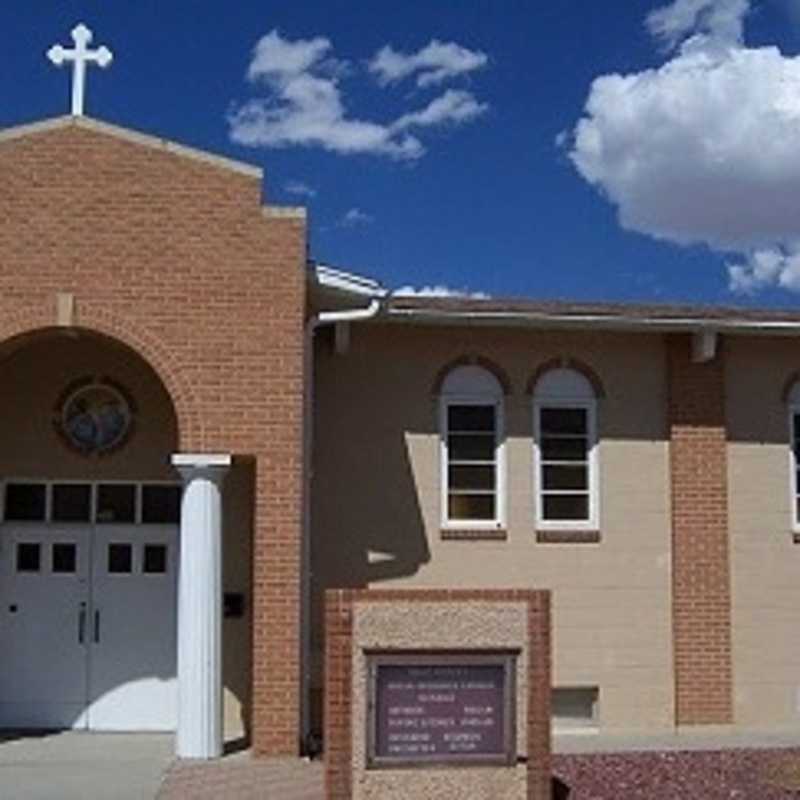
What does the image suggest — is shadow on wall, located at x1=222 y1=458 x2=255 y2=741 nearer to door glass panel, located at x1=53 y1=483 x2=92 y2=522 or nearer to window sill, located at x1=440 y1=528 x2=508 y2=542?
door glass panel, located at x1=53 y1=483 x2=92 y2=522

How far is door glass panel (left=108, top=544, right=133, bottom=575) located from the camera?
16453mm

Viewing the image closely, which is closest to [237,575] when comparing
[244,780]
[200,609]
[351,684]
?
[200,609]

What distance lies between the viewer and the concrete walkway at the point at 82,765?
41.0 ft

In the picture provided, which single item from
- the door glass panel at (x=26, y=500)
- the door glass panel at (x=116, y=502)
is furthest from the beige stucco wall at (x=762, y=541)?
the door glass panel at (x=26, y=500)

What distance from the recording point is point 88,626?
53.4 feet

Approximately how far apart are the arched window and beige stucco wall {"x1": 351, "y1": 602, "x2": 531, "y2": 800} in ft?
25.5

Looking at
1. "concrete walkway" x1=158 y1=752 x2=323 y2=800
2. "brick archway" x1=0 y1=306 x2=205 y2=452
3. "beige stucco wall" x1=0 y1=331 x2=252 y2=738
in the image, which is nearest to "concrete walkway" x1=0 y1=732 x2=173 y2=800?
"concrete walkway" x1=158 y1=752 x2=323 y2=800

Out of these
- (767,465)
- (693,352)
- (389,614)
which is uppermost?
(693,352)

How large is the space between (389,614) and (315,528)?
5876 millimetres

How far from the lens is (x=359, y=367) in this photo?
1711 centimetres

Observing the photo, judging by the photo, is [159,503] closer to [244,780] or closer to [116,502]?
[116,502]

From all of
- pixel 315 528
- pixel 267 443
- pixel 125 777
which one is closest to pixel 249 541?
pixel 315 528

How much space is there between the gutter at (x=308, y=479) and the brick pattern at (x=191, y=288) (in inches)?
25.7

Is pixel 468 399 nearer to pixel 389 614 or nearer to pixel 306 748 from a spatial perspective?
pixel 306 748
